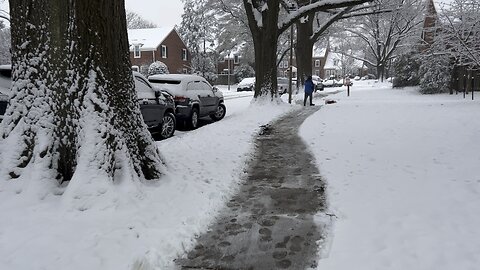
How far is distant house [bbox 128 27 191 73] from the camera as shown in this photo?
53.1m

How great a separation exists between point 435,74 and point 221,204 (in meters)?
24.5

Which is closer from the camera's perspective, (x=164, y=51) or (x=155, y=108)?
(x=155, y=108)

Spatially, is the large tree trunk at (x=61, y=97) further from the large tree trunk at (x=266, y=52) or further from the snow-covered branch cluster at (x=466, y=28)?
the snow-covered branch cluster at (x=466, y=28)

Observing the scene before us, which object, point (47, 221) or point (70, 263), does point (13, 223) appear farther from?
point (70, 263)

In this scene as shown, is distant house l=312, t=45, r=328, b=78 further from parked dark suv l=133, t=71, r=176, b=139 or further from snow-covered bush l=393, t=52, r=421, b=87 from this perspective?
parked dark suv l=133, t=71, r=176, b=139

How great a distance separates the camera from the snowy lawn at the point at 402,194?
3758 mm

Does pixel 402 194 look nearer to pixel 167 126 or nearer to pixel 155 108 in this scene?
pixel 155 108

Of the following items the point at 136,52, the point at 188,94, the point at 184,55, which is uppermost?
the point at 136,52

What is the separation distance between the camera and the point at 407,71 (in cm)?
3350

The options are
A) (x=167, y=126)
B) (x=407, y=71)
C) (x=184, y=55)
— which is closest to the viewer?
(x=167, y=126)

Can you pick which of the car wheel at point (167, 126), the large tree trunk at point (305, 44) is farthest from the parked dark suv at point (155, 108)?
the large tree trunk at point (305, 44)

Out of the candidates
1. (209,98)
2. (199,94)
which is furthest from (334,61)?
(199,94)

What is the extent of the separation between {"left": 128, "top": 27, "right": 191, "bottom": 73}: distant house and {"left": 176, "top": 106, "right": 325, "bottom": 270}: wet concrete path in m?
46.9

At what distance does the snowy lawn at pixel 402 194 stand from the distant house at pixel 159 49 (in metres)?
45.5
